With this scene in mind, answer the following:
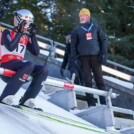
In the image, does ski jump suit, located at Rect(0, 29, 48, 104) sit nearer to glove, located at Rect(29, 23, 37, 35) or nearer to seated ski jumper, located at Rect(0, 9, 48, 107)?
seated ski jumper, located at Rect(0, 9, 48, 107)

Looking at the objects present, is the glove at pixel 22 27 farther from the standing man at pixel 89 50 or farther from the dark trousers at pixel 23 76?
the standing man at pixel 89 50

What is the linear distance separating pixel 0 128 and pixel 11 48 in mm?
1202

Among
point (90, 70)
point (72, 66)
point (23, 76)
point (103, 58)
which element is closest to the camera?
point (23, 76)

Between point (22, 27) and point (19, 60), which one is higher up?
point (22, 27)

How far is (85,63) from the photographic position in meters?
9.65

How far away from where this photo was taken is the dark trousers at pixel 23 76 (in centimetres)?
717

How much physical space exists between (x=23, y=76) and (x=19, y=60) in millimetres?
271

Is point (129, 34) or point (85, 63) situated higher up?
point (85, 63)

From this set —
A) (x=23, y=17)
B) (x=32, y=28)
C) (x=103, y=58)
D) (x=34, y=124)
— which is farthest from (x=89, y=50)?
(x=34, y=124)

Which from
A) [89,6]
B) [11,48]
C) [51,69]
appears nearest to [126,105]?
[51,69]

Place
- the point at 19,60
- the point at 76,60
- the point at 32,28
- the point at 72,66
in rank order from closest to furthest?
the point at 19,60 → the point at 32,28 → the point at 76,60 → the point at 72,66

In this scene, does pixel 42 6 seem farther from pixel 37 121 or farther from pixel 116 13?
pixel 37 121

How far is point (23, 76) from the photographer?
7168 millimetres

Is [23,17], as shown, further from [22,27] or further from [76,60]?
[76,60]
